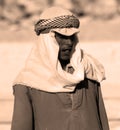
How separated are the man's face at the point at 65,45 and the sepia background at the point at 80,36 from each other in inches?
337

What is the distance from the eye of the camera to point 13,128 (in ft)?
9.85

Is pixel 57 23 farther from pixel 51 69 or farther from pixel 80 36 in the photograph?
pixel 80 36

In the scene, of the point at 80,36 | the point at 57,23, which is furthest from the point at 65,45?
the point at 80,36

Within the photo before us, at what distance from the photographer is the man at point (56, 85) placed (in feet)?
9.80

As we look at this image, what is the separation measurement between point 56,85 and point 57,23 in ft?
1.02

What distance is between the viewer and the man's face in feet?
9.96

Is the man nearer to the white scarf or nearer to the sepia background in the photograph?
the white scarf

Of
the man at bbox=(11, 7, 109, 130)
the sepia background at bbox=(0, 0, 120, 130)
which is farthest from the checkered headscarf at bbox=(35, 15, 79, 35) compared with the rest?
the sepia background at bbox=(0, 0, 120, 130)

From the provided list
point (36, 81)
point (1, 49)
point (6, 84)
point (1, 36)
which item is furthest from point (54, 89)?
point (1, 36)

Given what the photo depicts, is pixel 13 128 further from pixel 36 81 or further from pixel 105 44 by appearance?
pixel 105 44

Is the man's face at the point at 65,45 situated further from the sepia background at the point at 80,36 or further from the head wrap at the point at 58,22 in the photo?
the sepia background at the point at 80,36

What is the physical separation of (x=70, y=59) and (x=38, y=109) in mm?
301

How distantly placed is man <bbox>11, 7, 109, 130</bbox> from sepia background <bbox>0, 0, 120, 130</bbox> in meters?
8.54

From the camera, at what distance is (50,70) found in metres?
3.01
